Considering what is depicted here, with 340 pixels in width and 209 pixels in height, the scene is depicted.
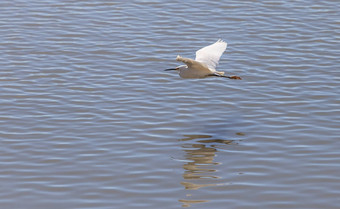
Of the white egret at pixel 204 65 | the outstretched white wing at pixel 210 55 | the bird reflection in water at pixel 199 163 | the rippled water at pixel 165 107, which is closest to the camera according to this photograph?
the rippled water at pixel 165 107

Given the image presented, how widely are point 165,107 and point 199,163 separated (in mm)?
1884

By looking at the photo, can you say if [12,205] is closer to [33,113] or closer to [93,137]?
[93,137]

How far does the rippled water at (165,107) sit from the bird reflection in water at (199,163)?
0.03 meters

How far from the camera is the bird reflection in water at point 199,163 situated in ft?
30.1

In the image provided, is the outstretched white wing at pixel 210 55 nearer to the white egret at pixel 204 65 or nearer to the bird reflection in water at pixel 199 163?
the white egret at pixel 204 65

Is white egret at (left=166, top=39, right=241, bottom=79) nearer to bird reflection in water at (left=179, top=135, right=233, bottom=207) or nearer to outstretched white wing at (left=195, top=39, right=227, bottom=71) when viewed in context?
outstretched white wing at (left=195, top=39, right=227, bottom=71)

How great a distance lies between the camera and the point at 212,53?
11.7 m

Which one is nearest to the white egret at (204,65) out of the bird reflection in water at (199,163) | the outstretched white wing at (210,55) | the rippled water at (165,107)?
the outstretched white wing at (210,55)

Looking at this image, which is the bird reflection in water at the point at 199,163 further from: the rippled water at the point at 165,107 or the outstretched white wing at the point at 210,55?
the outstretched white wing at the point at 210,55

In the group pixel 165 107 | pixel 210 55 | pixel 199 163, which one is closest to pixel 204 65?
pixel 210 55

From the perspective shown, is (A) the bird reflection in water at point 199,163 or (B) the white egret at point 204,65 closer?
(A) the bird reflection in water at point 199,163

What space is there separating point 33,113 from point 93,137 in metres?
1.30

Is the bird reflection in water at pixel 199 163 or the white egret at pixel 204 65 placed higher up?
the white egret at pixel 204 65

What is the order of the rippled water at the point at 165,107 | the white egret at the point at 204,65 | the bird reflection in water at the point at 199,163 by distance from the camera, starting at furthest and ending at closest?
1. the white egret at the point at 204,65
2. the bird reflection in water at the point at 199,163
3. the rippled water at the point at 165,107
